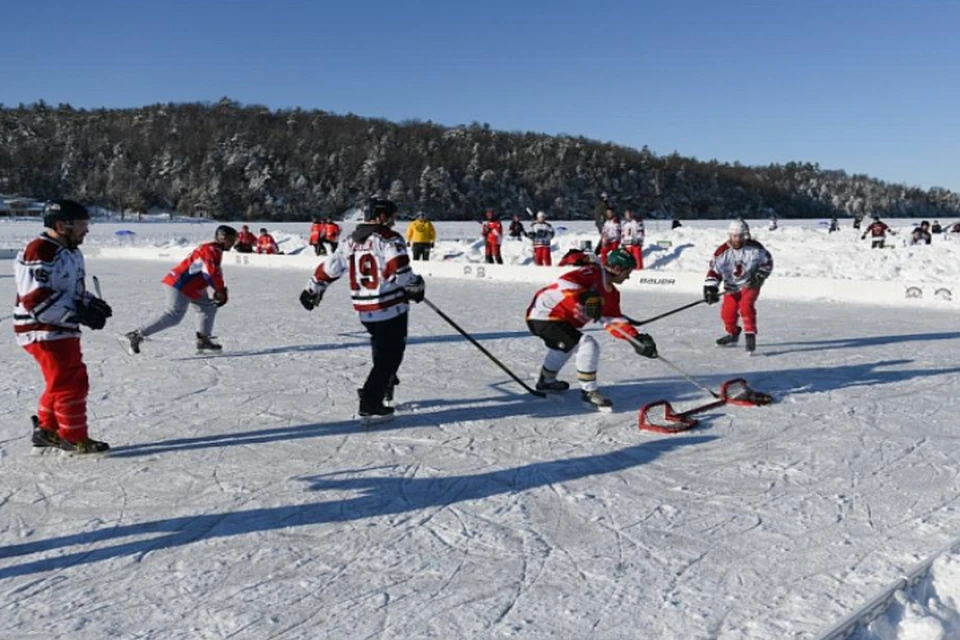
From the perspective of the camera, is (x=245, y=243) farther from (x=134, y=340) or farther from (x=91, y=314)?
(x=91, y=314)

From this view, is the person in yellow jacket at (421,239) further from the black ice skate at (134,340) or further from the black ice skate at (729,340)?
the black ice skate at (134,340)

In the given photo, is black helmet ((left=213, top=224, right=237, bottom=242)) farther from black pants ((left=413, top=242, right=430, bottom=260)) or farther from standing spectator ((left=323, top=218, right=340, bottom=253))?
standing spectator ((left=323, top=218, right=340, bottom=253))

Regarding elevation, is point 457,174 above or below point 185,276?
above

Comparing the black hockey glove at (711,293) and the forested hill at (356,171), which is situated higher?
the forested hill at (356,171)

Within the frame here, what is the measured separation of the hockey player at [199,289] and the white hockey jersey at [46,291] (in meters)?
3.08

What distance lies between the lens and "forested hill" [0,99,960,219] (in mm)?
72375

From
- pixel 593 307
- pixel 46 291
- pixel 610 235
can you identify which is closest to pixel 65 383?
pixel 46 291

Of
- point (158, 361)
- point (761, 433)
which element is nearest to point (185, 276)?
point (158, 361)

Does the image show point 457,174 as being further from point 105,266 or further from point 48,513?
point 48,513

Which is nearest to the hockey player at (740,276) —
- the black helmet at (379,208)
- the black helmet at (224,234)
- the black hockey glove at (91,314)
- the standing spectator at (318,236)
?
the black helmet at (379,208)

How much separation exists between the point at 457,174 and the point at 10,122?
47.1m

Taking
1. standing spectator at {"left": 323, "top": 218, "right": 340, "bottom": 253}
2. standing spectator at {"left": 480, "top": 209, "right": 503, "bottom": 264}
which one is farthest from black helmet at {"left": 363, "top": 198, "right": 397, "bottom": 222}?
standing spectator at {"left": 323, "top": 218, "right": 340, "bottom": 253}

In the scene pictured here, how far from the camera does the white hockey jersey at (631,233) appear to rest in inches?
709

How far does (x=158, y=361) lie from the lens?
7164 mm
